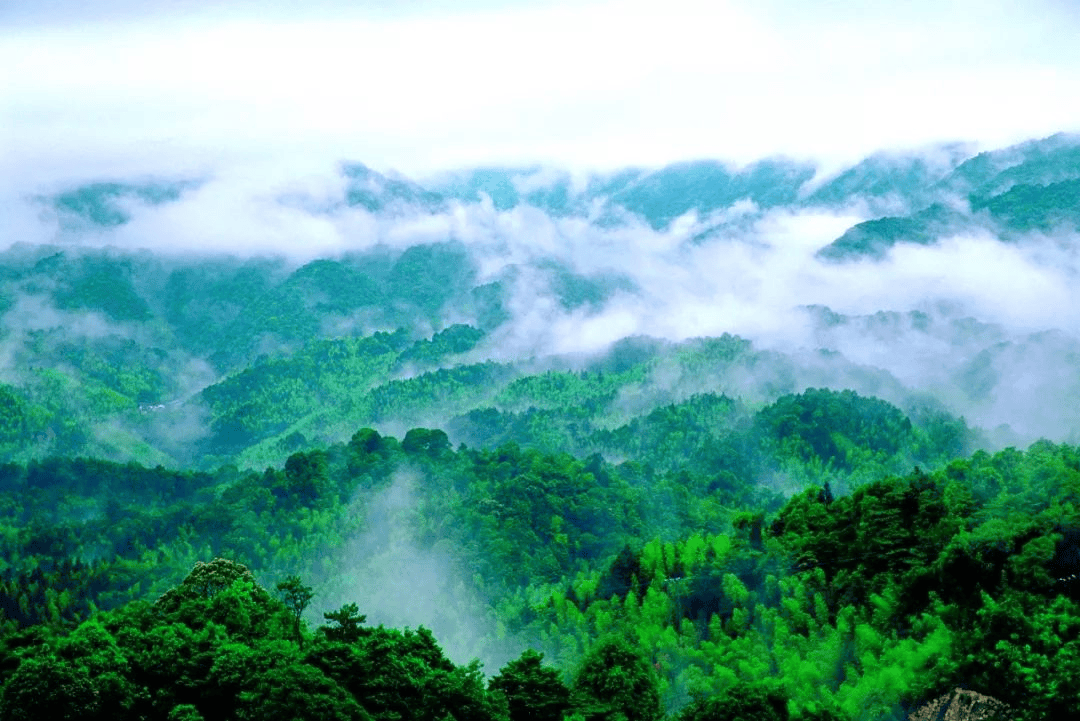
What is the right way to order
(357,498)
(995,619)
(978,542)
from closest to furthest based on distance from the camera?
1. (995,619)
2. (978,542)
3. (357,498)

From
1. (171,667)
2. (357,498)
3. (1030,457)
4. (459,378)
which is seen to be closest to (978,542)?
(1030,457)

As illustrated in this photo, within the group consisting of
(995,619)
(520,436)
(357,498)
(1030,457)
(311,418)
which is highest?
(311,418)

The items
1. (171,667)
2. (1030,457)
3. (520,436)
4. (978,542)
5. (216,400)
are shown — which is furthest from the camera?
(216,400)

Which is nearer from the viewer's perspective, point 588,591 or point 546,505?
point 588,591

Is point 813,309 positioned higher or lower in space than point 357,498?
higher

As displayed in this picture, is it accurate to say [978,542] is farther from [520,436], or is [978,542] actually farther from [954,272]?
[954,272]

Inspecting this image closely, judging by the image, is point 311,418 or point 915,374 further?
point 311,418

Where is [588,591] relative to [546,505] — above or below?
below
